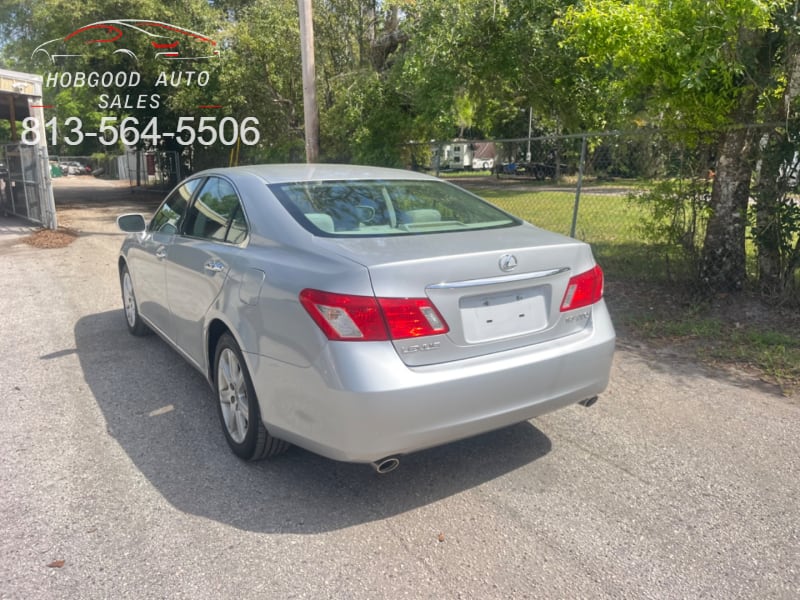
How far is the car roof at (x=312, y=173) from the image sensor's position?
4023mm

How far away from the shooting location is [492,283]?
3102mm

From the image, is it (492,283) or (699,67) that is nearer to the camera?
(492,283)

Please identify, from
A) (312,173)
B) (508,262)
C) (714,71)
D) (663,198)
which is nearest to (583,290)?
(508,262)

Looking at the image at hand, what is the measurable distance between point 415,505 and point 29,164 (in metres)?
15.4

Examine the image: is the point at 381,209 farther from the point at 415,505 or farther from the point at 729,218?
the point at 729,218

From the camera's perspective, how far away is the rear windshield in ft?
11.6

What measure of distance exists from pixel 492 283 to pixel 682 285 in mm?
4726

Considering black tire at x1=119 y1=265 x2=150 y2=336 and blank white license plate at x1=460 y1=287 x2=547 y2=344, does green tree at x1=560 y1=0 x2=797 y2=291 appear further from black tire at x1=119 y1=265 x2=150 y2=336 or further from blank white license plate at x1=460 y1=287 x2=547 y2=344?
black tire at x1=119 y1=265 x2=150 y2=336

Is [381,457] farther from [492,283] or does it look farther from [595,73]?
[595,73]

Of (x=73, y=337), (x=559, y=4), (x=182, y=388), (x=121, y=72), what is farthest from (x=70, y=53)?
(x=182, y=388)

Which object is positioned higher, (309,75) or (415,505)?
(309,75)

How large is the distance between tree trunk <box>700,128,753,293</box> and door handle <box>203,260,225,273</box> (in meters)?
5.00

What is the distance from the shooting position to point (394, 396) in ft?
9.32

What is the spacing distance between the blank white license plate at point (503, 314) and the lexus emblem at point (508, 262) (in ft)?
0.41
